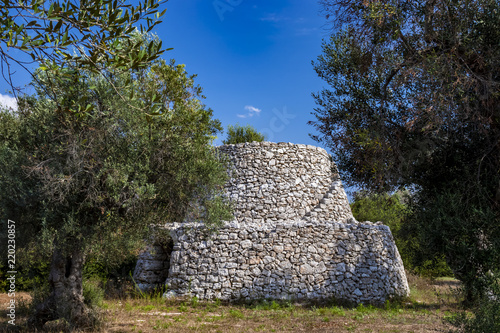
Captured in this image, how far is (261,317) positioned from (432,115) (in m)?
7.94

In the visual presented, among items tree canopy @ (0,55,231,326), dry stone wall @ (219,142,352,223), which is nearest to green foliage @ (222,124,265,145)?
dry stone wall @ (219,142,352,223)

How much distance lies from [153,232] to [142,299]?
5.81 m

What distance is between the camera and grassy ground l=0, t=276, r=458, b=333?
9617 millimetres

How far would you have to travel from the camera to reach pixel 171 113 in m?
9.24

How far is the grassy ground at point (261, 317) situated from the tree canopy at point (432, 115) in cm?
194

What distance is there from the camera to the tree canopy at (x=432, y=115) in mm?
6754

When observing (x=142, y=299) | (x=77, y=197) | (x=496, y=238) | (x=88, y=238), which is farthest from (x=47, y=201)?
(x=496, y=238)

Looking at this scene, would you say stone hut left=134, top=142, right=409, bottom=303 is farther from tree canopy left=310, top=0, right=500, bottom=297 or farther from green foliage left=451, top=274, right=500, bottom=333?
green foliage left=451, top=274, right=500, bottom=333

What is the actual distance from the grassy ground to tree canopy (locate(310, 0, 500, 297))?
Answer: 194cm

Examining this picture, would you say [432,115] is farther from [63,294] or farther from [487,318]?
[63,294]

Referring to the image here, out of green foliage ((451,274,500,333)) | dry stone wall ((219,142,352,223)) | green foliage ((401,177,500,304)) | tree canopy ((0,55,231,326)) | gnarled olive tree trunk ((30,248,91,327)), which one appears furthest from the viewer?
dry stone wall ((219,142,352,223))

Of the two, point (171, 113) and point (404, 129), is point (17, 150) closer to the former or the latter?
point (171, 113)

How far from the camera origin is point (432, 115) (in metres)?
6.57

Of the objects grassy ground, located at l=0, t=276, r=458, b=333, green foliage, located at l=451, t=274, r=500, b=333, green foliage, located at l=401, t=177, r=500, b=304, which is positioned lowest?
grassy ground, located at l=0, t=276, r=458, b=333
